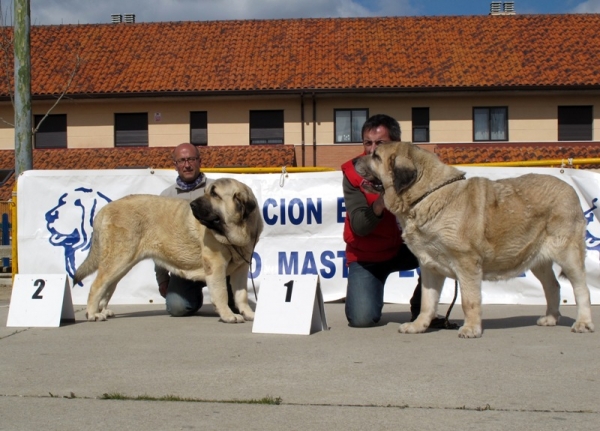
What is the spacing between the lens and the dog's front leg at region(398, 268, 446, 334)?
6.43 metres

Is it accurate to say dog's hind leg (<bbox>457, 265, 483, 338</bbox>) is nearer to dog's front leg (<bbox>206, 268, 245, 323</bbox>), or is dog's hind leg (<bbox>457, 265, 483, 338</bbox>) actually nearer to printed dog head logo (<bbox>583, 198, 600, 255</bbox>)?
dog's front leg (<bbox>206, 268, 245, 323</bbox>)

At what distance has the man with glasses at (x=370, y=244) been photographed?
6.86 meters

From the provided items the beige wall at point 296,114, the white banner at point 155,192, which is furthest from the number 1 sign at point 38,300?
the beige wall at point 296,114

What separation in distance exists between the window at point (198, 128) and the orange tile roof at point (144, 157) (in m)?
1.49

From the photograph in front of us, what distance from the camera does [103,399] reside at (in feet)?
14.2

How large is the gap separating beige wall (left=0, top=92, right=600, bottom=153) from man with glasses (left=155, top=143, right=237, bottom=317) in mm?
24947

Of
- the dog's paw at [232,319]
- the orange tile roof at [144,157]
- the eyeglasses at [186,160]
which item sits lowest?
the dog's paw at [232,319]

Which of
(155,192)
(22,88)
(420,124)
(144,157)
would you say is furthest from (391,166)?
(420,124)

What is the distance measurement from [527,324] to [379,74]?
88.3ft

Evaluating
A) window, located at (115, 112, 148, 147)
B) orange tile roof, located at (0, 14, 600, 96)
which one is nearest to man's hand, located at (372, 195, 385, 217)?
orange tile roof, located at (0, 14, 600, 96)

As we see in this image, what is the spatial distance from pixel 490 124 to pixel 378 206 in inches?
1099

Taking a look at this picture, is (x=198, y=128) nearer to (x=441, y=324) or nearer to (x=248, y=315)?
(x=248, y=315)

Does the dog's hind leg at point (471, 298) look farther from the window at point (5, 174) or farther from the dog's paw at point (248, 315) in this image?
the window at point (5, 174)

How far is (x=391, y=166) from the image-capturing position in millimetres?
6016
